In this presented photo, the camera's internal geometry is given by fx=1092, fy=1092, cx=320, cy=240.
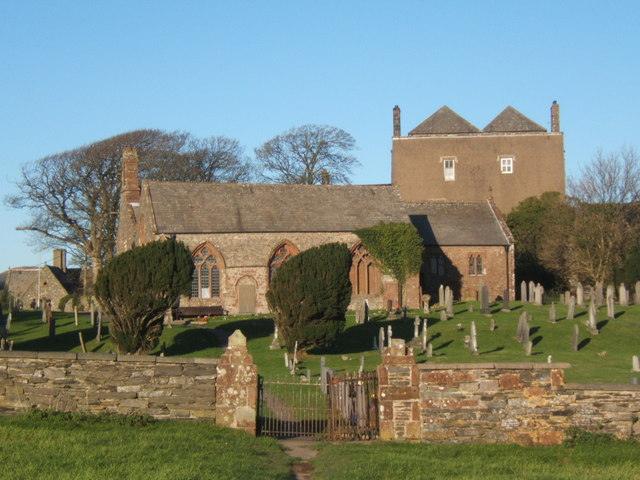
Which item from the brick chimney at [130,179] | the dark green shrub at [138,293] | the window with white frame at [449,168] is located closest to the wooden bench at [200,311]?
the brick chimney at [130,179]

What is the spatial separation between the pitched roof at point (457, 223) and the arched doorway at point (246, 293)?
11223 mm

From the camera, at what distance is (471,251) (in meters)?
59.8

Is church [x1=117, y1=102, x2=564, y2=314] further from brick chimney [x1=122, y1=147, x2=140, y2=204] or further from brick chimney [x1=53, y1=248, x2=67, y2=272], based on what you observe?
brick chimney [x1=53, y1=248, x2=67, y2=272]

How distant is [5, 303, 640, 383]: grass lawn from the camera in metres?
33.0

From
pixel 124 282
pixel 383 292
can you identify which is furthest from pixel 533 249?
pixel 124 282

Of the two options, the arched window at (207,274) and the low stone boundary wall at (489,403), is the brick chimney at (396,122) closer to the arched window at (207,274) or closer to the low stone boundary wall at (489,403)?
the arched window at (207,274)

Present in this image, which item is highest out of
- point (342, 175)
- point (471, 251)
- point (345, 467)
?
point (342, 175)

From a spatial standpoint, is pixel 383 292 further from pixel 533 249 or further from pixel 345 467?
pixel 345 467

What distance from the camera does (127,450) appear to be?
602 inches

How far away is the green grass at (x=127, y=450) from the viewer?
13.7 meters

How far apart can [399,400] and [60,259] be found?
67.2 meters

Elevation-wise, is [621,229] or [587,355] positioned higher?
[621,229]

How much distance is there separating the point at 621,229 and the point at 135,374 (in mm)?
45589

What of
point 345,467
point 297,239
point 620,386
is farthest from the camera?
point 297,239
